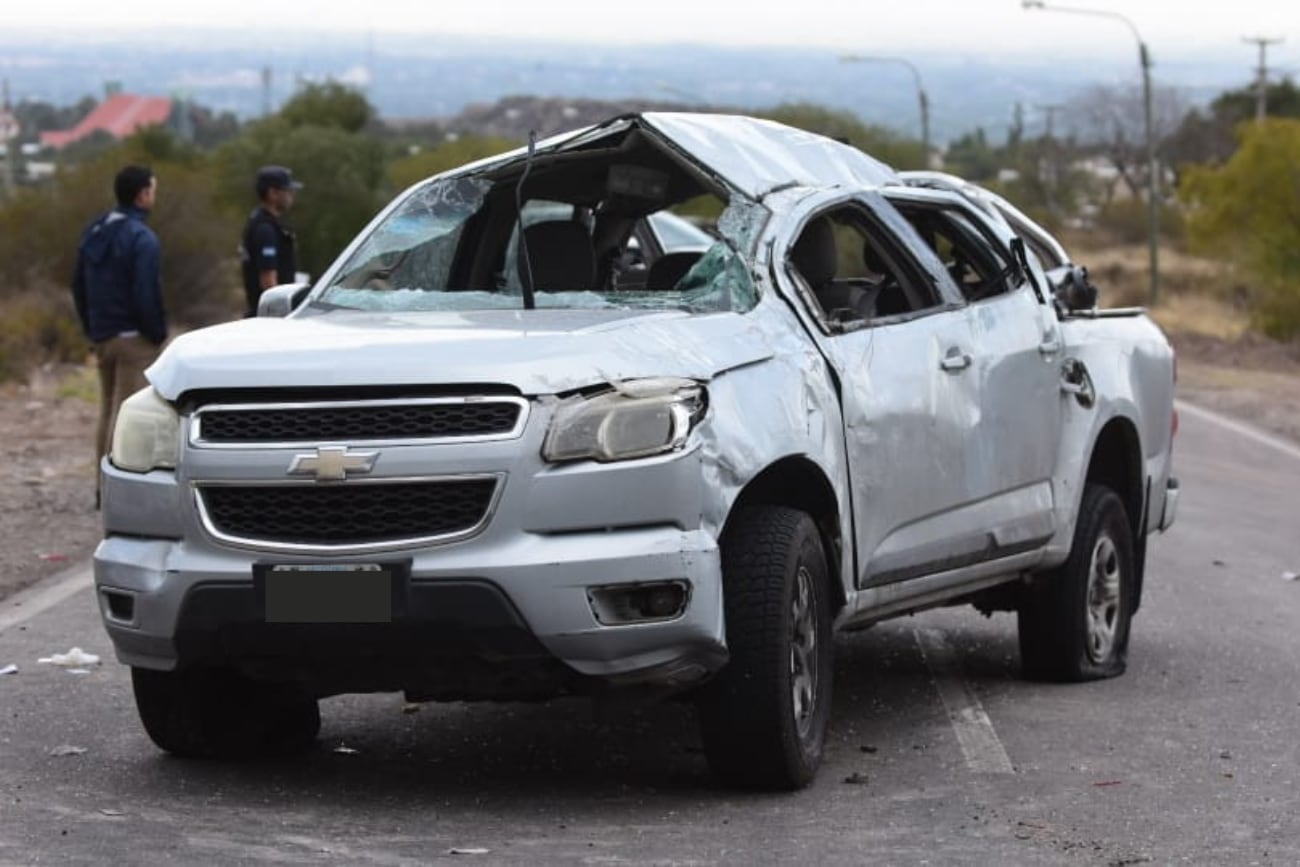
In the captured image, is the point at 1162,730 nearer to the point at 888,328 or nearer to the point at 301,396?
the point at 888,328

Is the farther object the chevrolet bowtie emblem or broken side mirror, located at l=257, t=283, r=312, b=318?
broken side mirror, located at l=257, t=283, r=312, b=318

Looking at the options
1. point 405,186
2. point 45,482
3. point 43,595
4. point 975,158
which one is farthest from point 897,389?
point 975,158

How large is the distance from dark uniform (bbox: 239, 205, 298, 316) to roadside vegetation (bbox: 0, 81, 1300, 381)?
226cm

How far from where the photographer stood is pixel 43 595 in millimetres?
11703

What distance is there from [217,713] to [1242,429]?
18615 millimetres

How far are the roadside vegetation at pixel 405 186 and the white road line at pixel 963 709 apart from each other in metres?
2.49

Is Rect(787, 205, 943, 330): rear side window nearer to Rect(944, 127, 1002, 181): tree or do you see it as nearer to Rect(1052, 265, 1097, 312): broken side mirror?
Rect(1052, 265, 1097, 312): broken side mirror

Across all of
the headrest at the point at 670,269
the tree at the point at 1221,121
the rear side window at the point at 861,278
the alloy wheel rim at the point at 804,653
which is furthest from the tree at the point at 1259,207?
the tree at the point at 1221,121

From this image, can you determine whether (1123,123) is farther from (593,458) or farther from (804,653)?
(593,458)

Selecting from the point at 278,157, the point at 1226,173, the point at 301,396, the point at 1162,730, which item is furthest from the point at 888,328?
the point at 278,157

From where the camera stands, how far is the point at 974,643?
1066 centimetres

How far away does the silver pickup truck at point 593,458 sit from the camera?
21.8 ft

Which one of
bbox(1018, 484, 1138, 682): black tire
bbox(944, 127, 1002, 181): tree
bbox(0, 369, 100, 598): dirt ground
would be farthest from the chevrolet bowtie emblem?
bbox(944, 127, 1002, 181): tree

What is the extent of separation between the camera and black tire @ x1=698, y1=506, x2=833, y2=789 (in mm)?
6961
